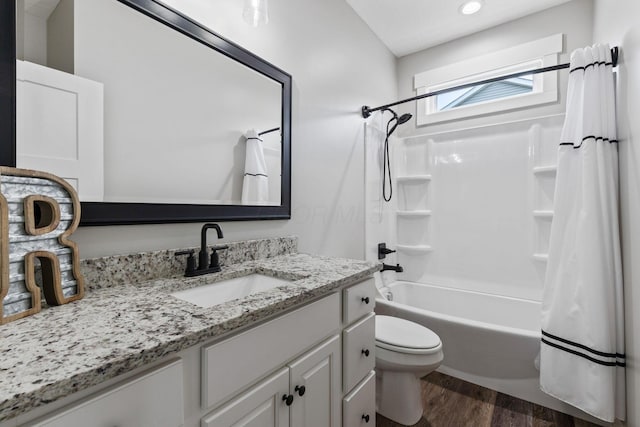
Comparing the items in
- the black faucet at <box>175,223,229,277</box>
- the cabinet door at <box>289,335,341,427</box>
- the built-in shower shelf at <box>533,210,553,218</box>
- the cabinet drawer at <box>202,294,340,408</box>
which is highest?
the built-in shower shelf at <box>533,210,553,218</box>

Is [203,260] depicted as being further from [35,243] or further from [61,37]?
[61,37]

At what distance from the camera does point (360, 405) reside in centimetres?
125

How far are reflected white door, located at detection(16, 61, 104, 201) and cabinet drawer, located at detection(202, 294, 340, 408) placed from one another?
2.17 ft

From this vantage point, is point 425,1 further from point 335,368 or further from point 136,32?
point 335,368

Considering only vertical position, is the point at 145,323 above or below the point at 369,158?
below

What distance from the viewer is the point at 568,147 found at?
159 centimetres

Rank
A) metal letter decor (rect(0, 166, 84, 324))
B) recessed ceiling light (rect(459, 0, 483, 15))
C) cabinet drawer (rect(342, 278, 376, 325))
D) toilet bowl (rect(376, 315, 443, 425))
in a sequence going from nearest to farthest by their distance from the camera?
metal letter decor (rect(0, 166, 84, 324)), cabinet drawer (rect(342, 278, 376, 325)), toilet bowl (rect(376, 315, 443, 425)), recessed ceiling light (rect(459, 0, 483, 15))

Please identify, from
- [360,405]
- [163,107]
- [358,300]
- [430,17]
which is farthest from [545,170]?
[163,107]

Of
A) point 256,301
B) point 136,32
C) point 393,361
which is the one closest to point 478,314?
point 393,361

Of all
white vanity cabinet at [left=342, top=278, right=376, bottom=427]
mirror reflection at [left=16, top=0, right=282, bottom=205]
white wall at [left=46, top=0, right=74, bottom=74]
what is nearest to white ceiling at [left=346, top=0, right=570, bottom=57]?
mirror reflection at [left=16, top=0, right=282, bottom=205]

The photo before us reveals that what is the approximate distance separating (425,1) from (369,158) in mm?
1185

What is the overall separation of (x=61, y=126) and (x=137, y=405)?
81cm

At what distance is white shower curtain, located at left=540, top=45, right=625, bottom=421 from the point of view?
4.61 ft

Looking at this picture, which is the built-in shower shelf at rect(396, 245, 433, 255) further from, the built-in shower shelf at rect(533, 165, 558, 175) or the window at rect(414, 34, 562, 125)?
the window at rect(414, 34, 562, 125)
